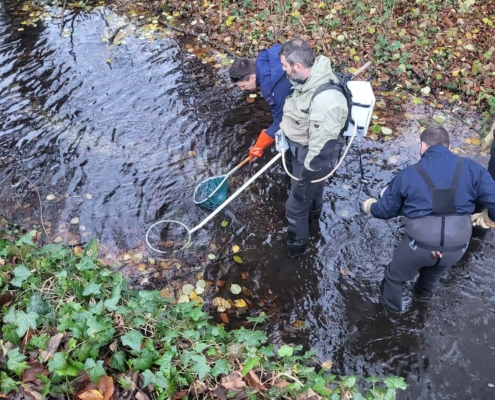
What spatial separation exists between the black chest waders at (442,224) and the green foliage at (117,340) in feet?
4.06

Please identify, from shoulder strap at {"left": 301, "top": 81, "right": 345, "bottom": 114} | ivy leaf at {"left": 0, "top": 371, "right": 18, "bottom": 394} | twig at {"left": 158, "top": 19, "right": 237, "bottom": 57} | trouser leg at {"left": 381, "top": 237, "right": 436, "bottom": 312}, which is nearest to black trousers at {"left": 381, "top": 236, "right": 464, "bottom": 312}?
trouser leg at {"left": 381, "top": 237, "right": 436, "bottom": 312}

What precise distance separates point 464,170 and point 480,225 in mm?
2041

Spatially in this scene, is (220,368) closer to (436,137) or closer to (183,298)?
(183,298)

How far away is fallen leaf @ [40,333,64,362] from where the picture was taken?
277 cm

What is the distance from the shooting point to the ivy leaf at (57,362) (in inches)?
104

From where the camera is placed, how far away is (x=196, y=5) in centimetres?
1035

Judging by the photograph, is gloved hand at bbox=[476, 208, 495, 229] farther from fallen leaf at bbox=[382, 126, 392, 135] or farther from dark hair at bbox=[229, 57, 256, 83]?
dark hair at bbox=[229, 57, 256, 83]

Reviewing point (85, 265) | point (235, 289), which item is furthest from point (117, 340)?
point (235, 289)

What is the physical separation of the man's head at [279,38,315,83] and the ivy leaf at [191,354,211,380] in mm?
2611

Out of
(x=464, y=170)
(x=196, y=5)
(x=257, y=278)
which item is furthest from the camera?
(x=196, y=5)

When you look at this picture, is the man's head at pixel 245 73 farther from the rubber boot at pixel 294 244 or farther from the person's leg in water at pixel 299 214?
the rubber boot at pixel 294 244

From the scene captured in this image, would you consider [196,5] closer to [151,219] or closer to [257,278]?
[151,219]

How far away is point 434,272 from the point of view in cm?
413

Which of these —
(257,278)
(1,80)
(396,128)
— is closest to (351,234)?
(257,278)
